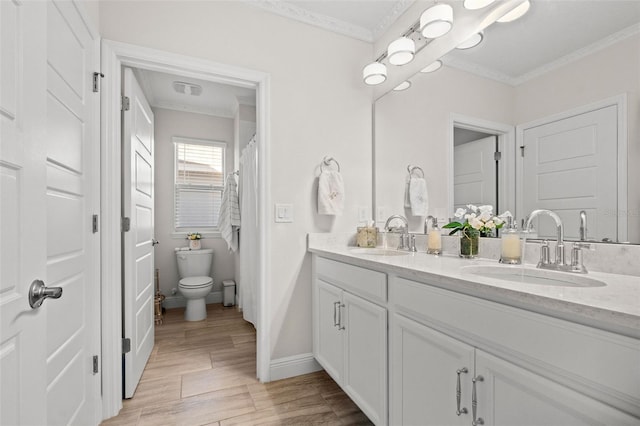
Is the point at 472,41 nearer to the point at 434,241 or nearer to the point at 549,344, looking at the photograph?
the point at 434,241

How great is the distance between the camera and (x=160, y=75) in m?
2.99

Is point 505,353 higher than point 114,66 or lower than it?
lower

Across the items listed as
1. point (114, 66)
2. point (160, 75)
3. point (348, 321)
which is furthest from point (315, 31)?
point (348, 321)

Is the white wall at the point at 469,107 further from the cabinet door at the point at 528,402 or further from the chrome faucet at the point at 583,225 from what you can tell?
the cabinet door at the point at 528,402

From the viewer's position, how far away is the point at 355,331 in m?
1.54

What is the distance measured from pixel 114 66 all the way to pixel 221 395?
1980 millimetres

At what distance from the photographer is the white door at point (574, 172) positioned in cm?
108

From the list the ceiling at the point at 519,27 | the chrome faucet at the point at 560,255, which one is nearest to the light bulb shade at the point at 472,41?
the ceiling at the point at 519,27

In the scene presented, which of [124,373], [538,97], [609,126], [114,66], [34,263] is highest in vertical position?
[114,66]

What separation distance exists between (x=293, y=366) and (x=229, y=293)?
6.23 feet

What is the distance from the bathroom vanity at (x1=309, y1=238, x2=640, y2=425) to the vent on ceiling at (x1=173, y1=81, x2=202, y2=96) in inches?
105

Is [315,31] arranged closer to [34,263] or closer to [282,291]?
[282,291]

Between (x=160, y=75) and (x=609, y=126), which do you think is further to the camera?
(x=160, y=75)

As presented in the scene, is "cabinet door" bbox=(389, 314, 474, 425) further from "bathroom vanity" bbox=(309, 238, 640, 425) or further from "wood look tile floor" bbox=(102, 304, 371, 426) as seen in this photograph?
"wood look tile floor" bbox=(102, 304, 371, 426)
